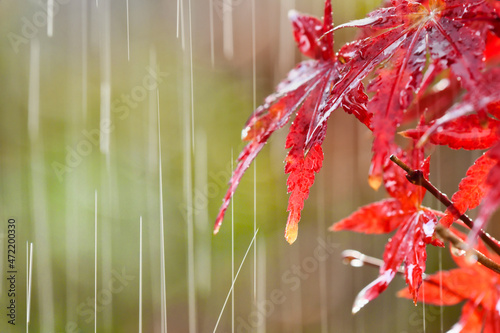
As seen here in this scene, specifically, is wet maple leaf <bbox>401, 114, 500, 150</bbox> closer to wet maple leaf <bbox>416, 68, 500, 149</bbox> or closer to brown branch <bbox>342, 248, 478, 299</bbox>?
wet maple leaf <bbox>416, 68, 500, 149</bbox>

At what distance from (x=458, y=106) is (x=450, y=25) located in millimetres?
106

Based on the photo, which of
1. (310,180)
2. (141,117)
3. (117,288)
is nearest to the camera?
(310,180)

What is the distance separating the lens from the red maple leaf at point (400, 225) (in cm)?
38

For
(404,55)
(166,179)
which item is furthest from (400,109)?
(166,179)

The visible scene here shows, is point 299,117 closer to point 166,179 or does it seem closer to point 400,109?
point 400,109

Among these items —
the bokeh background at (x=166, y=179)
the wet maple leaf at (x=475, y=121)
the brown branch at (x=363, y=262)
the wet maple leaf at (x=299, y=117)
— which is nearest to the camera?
the wet maple leaf at (x=475, y=121)

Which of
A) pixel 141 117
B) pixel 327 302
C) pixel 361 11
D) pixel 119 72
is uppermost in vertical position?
pixel 361 11

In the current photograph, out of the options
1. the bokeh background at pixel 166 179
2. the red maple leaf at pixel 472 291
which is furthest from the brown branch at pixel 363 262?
the bokeh background at pixel 166 179

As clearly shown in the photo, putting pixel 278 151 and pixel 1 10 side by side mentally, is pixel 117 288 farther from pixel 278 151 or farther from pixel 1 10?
pixel 1 10

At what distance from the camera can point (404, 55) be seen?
33cm

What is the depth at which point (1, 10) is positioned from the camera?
6.71ft

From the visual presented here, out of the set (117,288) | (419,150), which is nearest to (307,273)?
(117,288)

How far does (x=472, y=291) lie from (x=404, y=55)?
0.36 meters

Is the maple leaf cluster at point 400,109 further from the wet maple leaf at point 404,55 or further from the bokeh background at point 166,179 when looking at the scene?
the bokeh background at point 166,179
